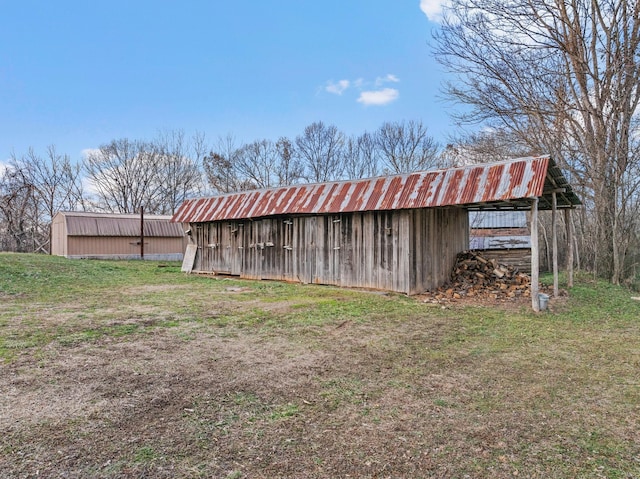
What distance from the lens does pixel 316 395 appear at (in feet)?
11.6

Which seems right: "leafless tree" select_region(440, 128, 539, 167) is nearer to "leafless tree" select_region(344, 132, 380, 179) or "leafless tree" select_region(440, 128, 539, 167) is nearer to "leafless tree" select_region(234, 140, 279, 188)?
"leafless tree" select_region(344, 132, 380, 179)

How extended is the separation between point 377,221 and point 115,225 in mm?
19520

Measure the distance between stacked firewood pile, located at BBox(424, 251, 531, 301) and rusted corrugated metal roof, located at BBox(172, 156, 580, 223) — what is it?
1.65 m

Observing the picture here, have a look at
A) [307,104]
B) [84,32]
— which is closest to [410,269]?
[84,32]

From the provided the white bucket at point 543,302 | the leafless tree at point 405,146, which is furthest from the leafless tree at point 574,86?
the leafless tree at point 405,146

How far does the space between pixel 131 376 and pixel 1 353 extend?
6.11 ft

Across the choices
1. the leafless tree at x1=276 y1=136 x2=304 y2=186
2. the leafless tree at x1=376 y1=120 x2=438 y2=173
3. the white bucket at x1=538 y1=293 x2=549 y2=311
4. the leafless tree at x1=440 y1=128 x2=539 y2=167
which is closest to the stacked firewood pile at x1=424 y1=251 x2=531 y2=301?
the white bucket at x1=538 y1=293 x2=549 y2=311

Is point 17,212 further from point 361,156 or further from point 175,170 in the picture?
point 361,156

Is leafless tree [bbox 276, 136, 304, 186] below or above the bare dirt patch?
above

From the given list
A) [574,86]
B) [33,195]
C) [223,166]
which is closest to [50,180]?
[33,195]

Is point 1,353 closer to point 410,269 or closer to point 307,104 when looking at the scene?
point 410,269

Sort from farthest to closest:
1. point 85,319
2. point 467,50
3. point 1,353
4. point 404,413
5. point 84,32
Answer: point 84,32, point 467,50, point 85,319, point 1,353, point 404,413

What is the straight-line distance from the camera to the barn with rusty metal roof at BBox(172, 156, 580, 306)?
8914 mm

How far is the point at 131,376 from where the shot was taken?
3.92m
